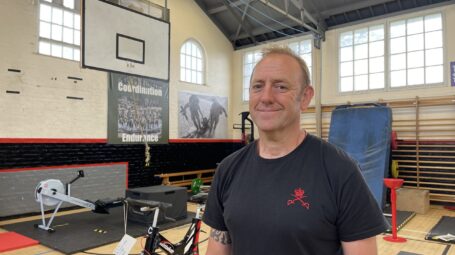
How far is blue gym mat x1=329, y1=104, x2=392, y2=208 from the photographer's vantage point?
5.70 m

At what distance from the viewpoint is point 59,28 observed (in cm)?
630

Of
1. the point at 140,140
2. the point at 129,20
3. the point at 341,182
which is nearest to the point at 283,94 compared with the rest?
the point at 341,182

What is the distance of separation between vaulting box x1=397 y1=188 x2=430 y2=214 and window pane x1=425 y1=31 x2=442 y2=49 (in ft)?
9.46

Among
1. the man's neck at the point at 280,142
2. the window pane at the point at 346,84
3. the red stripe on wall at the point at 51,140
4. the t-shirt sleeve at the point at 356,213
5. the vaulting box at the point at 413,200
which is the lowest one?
the vaulting box at the point at 413,200

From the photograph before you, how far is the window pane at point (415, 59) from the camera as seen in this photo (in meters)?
7.04

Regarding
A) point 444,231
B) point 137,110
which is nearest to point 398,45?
point 444,231

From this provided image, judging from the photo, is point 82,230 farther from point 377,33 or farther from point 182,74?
point 377,33

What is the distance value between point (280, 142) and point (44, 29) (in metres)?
6.29

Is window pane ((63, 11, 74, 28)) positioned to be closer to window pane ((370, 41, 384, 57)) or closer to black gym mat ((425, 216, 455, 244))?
window pane ((370, 41, 384, 57))

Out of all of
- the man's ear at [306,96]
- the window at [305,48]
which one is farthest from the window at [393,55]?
the man's ear at [306,96]

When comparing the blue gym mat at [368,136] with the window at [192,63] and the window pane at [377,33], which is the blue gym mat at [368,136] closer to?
the window pane at [377,33]

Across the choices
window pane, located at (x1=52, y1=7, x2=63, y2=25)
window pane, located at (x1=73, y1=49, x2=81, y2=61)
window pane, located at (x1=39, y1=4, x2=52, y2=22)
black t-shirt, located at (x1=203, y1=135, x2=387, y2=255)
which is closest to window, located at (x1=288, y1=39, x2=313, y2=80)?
window pane, located at (x1=73, y1=49, x2=81, y2=61)

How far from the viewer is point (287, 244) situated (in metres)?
1.00

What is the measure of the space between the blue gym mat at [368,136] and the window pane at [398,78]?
0.99m
